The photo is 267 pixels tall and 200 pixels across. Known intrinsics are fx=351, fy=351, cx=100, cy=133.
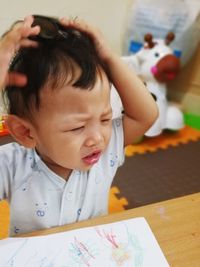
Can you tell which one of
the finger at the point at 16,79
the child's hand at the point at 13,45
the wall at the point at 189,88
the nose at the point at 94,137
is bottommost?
the wall at the point at 189,88

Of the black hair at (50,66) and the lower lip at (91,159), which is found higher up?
the black hair at (50,66)

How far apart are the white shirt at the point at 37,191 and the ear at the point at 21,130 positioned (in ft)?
0.13

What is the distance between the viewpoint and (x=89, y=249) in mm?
545

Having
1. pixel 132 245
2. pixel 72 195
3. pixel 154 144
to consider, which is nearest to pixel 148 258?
pixel 132 245

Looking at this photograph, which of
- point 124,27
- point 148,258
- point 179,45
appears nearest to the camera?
point 148,258

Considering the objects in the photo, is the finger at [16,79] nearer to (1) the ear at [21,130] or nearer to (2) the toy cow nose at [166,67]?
(1) the ear at [21,130]

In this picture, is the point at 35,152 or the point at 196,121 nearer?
the point at 35,152

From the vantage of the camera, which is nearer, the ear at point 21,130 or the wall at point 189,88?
the ear at point 21,130

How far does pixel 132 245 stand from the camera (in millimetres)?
559

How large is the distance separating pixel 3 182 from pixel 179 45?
58.7 inches

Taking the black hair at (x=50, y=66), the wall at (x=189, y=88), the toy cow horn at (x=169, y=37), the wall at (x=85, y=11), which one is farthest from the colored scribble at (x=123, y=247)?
the wall at (x=189, y=88)

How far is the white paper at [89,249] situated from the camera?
0.52 meters

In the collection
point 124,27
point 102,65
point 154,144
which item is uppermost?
point 102,65

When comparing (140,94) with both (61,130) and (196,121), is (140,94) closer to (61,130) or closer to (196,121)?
(61,130)
